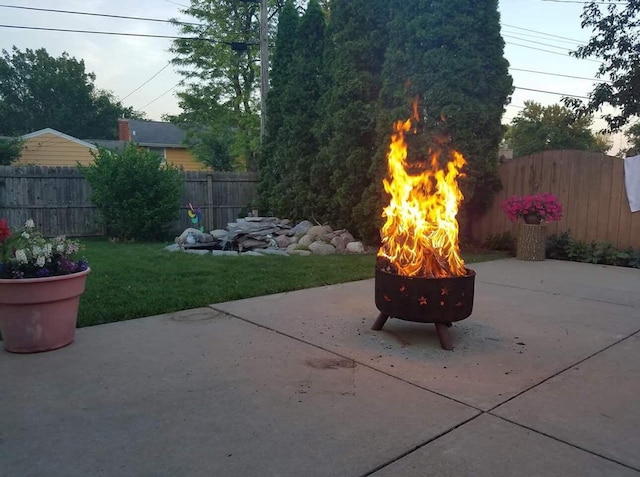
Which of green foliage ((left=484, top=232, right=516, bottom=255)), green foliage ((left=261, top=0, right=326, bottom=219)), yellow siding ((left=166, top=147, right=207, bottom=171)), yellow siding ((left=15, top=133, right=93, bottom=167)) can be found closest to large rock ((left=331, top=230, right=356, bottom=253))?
green foliage ((left=261, top=0, right=326, bottom=219))

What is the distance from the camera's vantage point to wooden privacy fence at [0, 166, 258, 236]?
36.7 feet

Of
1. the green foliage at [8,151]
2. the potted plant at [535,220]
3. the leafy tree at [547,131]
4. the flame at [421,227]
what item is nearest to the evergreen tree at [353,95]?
the potted plant at [535,220]

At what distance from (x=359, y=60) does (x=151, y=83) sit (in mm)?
20126

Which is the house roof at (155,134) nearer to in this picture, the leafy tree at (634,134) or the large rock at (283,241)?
the large rock at (283,241)

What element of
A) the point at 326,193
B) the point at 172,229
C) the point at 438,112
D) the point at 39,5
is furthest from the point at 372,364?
the point at 39,5

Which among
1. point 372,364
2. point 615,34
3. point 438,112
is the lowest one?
point 372,364

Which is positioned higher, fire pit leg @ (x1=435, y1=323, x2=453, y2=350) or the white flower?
the white flower

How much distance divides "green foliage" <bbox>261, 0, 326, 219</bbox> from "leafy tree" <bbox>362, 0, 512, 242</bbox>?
2.54 m

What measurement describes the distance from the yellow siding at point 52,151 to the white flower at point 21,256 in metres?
22.4

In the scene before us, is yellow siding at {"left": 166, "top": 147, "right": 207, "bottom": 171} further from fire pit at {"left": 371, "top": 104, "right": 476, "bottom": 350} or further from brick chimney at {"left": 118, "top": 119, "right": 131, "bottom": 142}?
fire pit at {"left": 371, "top": 104, "right": 476, "bottom": 350}

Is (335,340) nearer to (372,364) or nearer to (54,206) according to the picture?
(372,364)

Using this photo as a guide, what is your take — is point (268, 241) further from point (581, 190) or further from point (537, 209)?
point (581, 190)

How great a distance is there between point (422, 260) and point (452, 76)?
5.86 meters

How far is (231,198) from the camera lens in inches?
544
